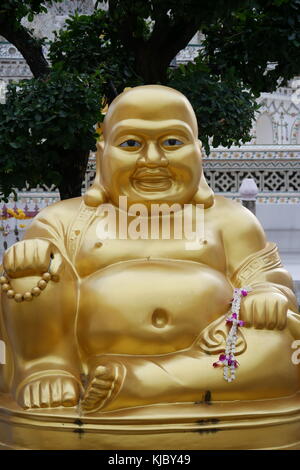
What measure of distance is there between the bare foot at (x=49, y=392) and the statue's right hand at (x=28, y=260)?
1.19 feet

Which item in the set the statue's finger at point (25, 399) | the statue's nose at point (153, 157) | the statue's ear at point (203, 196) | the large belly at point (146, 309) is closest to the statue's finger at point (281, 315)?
the large belly at point (146, 309)

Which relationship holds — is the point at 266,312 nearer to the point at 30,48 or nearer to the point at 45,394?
the point at 45,394

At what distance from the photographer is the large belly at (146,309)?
2797 millimetres

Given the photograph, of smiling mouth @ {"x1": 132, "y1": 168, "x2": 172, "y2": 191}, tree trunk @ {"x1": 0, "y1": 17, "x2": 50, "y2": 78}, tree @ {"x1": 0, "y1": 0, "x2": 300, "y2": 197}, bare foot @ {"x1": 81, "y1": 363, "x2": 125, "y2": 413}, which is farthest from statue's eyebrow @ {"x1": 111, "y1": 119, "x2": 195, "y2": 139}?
tree trunk @ {"x1": 0, "y1": 17, "x2": 50, "y2": 78}

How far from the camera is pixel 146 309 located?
110 inches

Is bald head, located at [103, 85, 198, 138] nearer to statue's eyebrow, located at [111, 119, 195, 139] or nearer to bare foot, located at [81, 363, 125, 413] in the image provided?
statue's eyebrow, located at [111, 119, 195, 139]

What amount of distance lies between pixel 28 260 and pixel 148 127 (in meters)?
0.64

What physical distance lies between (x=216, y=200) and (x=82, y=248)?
0.56 metres

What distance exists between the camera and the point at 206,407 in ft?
8.82

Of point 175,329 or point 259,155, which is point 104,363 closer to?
point 175,329

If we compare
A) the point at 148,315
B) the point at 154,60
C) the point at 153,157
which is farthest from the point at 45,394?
the point at 154,60

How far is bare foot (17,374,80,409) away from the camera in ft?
8.84

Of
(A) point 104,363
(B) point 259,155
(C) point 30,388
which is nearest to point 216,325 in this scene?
(A) point 104,363

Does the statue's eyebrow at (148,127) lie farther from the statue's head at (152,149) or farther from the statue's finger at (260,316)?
the statue's finger at (260,316)
